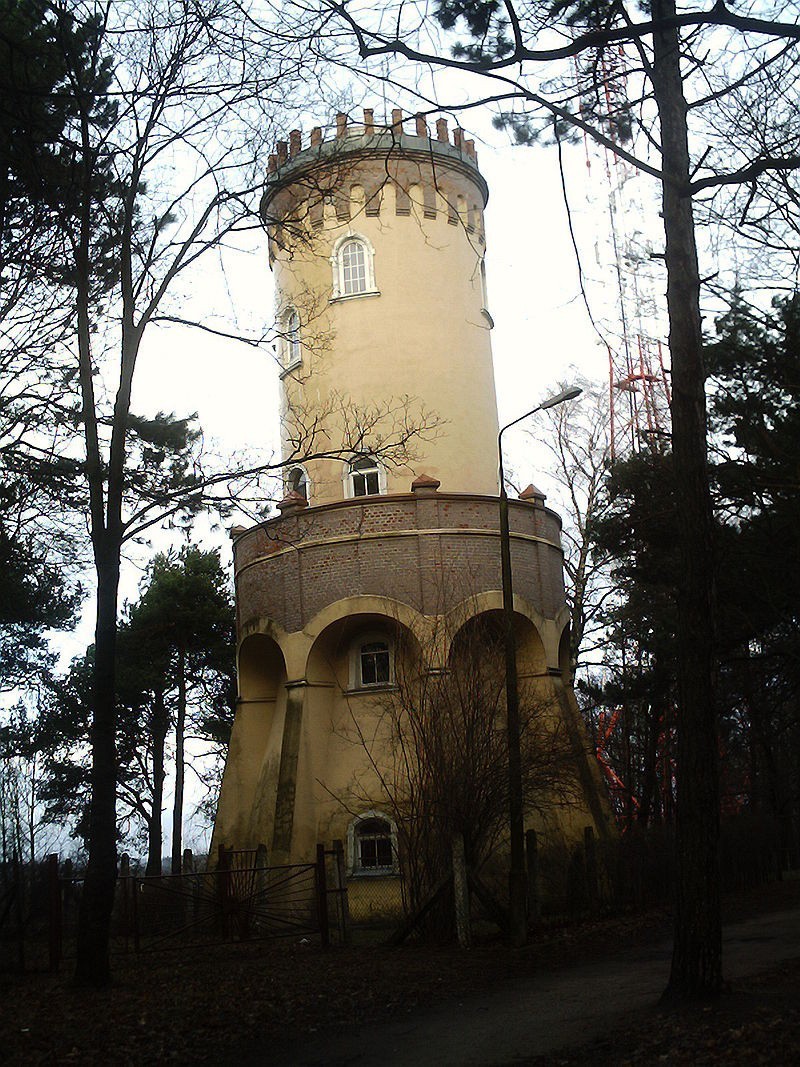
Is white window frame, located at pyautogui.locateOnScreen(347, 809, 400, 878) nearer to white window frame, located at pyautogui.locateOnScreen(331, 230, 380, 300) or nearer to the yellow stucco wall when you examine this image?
the yellow stucco wall

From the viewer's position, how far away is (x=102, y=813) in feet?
43.1

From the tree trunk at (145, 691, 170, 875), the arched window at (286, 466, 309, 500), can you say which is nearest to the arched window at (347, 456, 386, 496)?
the arched window at (286, 466, 309, 500)

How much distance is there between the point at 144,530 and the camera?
14.1 meters

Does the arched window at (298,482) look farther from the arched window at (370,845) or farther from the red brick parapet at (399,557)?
the arched window at (370,845)

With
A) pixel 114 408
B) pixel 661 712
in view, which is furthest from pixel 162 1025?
pixel 661 712

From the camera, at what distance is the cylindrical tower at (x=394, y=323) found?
81.7 feet

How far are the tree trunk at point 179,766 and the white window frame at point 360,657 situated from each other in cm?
1150

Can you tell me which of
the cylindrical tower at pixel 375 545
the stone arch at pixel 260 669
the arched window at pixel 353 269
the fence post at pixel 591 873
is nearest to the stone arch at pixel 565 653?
the cylindrical tower at pixel 375 545

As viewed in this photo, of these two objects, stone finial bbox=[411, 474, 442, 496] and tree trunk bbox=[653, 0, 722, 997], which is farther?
stone finial bbox=[411, 474, 442, 496]

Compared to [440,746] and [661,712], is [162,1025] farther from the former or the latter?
[661,712]

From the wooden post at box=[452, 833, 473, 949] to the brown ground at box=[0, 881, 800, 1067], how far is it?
288mm

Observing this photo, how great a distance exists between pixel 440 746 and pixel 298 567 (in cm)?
646

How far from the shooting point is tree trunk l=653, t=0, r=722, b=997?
9359 millimetres

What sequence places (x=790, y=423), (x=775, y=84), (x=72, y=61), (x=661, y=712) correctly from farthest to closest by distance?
(x=661, y=712) < (x=790, y=423) < (x=775, y=84) < (x=72, y=61)
